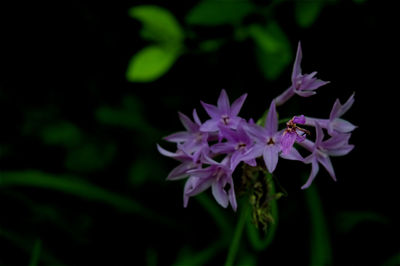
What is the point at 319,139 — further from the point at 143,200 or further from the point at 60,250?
the point at 60,250

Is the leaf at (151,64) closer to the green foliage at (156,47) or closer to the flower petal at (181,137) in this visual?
the green foliage at (156,47)

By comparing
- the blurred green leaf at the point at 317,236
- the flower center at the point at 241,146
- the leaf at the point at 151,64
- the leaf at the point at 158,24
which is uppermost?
the leaf at the point at 158,24

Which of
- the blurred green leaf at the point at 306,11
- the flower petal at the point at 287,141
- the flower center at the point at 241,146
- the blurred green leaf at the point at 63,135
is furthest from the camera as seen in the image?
the blurred green leaf at the point at 63,135

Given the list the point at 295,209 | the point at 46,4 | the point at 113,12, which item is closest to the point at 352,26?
the point at 295,209

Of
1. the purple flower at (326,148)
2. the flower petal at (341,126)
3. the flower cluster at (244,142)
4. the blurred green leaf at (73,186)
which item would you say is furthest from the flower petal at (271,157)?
the blurred green leaf at (73,186)

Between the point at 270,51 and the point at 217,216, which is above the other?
the point at 270,51

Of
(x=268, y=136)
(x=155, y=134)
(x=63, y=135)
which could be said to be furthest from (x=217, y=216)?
(x=268, y=136)

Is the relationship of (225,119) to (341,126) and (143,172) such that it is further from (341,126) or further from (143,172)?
(143,172)
